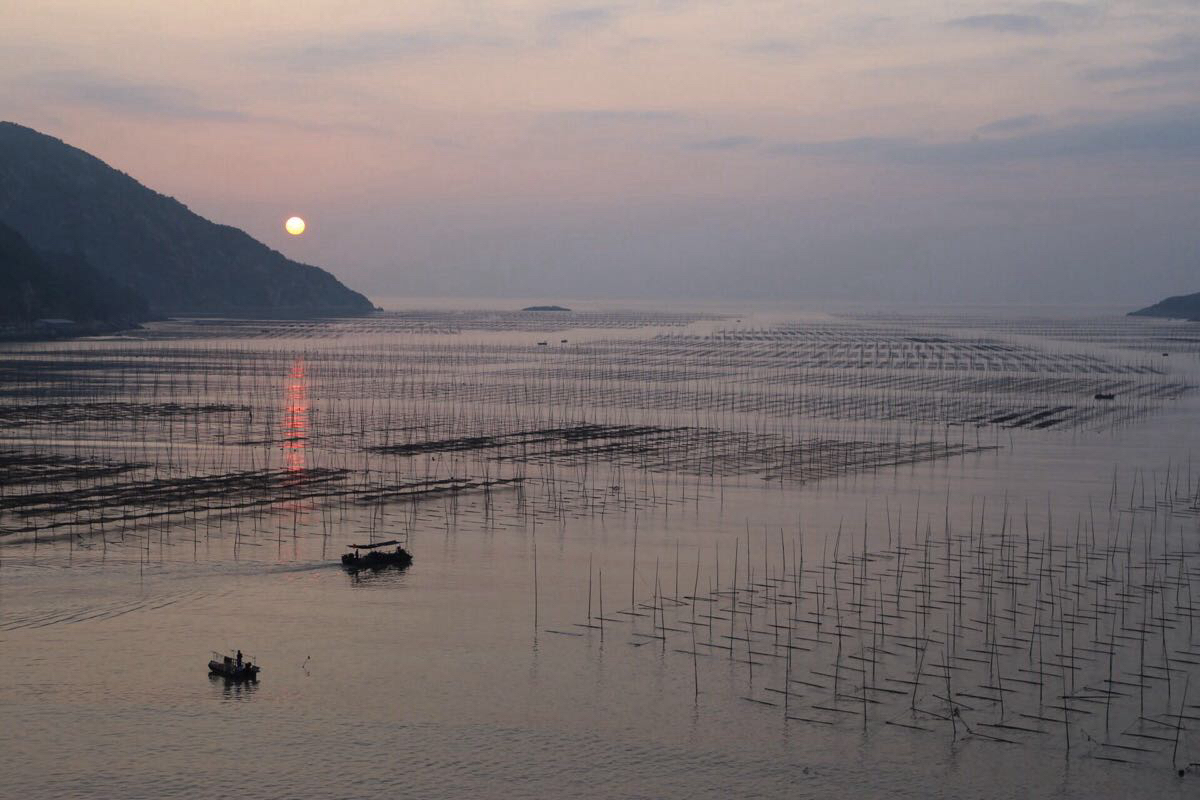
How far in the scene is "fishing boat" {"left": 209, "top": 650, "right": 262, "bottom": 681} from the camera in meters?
24.5

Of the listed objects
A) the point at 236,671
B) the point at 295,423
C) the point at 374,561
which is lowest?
the point at 236,671

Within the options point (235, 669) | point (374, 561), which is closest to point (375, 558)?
point (374, 561)

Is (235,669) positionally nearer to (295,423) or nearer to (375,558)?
(375,558)

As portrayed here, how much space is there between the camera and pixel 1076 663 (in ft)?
82.1

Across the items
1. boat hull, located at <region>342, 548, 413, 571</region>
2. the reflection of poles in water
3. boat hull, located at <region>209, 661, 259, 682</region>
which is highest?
the reflection of poles in water

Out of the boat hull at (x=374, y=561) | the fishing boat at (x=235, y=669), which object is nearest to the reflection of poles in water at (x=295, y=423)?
the boat hull at (x=374, y=561)

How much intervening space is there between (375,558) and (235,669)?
794 centimetres

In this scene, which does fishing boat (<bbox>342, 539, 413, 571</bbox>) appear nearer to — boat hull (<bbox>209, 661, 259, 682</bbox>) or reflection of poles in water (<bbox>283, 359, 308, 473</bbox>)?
boat hull (<bbox>209, 661, 259, 682</bbox>)

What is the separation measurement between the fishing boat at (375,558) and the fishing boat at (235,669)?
7181 mm

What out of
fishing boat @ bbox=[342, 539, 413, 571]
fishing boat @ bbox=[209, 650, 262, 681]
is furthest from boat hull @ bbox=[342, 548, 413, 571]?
fishing boat @ bbox=[209, 650, 262, 681]

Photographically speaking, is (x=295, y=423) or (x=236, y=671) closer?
(x=236, y=671)

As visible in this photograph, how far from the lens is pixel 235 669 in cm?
2450

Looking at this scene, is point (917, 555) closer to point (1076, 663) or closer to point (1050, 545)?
point (1050, 545)

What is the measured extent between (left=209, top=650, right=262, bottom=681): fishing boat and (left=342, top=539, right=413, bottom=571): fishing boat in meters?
7.18
